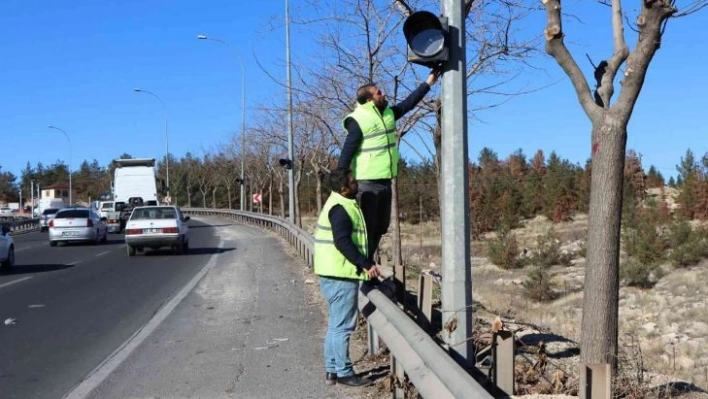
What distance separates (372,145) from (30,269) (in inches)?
612

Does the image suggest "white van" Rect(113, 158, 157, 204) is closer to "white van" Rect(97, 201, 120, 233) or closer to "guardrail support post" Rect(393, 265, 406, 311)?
"white van" Rect(97, 201, 120, 233)

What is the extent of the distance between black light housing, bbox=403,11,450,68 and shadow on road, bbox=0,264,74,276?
15.6m

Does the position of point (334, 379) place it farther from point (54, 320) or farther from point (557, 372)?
point (54, 320)

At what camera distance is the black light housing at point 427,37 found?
5484 millimetres

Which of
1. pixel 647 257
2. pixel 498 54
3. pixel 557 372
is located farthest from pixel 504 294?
pixel 557 372

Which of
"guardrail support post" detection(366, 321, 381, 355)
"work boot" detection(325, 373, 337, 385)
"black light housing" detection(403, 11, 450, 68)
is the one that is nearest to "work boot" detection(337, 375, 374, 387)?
"work boot" detection(325, 373, 337, 385)

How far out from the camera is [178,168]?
282ft

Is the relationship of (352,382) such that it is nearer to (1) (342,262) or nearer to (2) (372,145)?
(1) (342,262)

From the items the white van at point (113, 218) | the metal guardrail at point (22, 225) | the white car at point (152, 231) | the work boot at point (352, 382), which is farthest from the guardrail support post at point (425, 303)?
the metal guardrail at point (22, 225)

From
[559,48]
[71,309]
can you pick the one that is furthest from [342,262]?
[71,309]

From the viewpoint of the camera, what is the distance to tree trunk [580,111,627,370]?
5.29 metres

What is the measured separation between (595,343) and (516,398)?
3.44ft

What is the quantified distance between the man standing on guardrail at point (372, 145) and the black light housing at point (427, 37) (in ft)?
2.07

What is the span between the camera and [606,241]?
529cm
